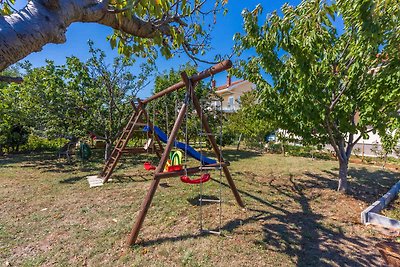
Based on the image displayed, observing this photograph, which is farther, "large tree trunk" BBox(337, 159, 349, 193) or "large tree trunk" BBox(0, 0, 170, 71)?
"large tree trunk" BBox(337, 159, 349, 193)

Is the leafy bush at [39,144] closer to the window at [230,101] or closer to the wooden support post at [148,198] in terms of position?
the wooden support post at [148,198]

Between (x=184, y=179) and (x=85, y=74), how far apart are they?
314 inches

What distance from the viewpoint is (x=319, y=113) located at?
16.1ft

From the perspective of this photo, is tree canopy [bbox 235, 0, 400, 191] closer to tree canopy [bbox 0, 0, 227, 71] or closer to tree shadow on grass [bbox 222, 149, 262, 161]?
tree canopy [bbox 0, 0, 227, 71]

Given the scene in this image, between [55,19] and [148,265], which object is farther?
[148,265]

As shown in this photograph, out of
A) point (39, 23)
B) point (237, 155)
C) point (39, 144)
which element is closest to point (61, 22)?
point (39, 23)

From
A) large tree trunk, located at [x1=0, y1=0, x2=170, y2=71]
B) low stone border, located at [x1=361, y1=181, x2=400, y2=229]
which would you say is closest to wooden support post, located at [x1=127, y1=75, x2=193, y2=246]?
large tree trunk, located at [x1=0, y1=0, x2=170, y2=71]

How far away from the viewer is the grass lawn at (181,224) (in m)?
3.09

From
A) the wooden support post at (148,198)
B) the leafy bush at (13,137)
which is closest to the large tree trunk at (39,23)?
the wooden support post at (148,198)

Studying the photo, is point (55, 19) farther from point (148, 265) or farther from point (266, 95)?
point (266, 95)

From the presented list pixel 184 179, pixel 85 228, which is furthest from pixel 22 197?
pixel 184 179

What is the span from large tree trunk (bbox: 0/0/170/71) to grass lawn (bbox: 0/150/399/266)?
287 centimetres

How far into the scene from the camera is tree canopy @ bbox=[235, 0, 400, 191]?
3.93m

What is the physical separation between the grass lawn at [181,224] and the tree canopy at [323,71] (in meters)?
1.94
